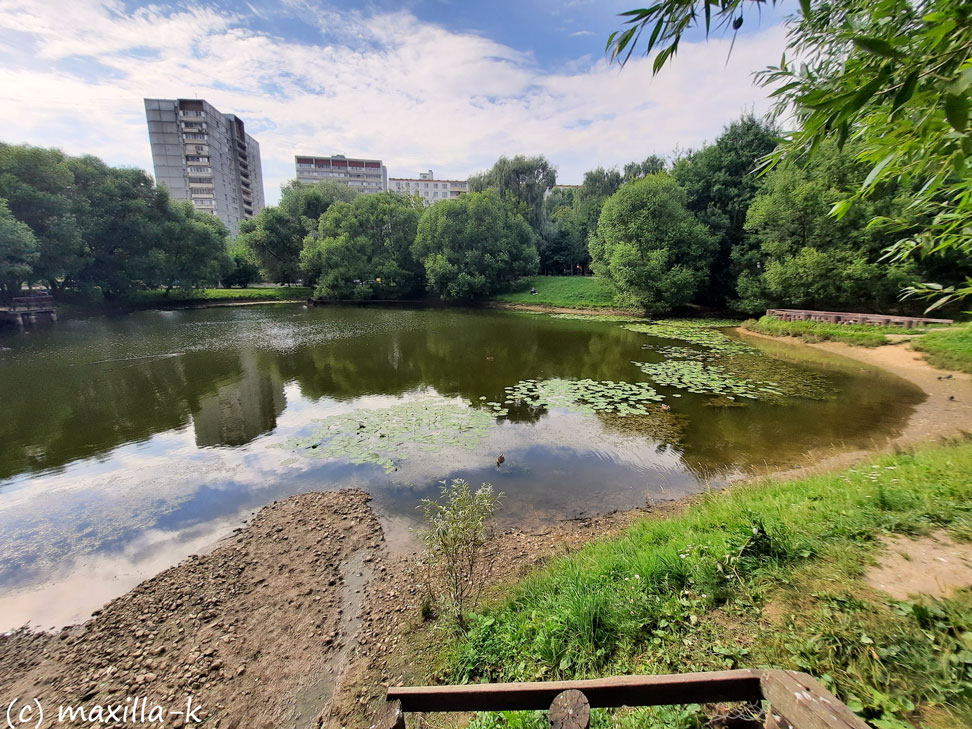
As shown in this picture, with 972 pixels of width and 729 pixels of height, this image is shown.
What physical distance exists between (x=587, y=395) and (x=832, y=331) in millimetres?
14946

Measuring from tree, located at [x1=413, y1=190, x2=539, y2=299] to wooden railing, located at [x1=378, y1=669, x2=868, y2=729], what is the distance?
3759 cm

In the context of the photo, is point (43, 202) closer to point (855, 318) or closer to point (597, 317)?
point (597, 317)

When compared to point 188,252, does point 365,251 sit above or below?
above

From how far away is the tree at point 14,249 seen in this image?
2194 cm

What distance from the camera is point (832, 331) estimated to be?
736 inches

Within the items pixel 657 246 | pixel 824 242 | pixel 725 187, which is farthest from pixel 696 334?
pixel 725 187

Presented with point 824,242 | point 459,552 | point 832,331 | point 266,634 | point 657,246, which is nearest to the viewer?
point 266,634

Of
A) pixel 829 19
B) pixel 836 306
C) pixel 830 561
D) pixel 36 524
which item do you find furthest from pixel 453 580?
pixel 836 306

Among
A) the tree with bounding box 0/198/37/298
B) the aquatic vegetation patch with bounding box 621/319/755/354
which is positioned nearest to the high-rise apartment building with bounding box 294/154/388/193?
the tree with bounding box 0/198/37/298

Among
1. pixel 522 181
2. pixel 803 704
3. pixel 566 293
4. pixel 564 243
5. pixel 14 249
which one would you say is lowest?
pixel 803 704

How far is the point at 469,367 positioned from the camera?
16.2 meters

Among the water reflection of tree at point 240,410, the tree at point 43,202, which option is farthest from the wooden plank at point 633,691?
the tree at point 43,202

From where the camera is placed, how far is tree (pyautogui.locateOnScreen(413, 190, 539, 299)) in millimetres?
38625

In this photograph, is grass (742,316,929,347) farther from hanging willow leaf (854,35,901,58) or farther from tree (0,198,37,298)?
tree (0,198,37,298)
